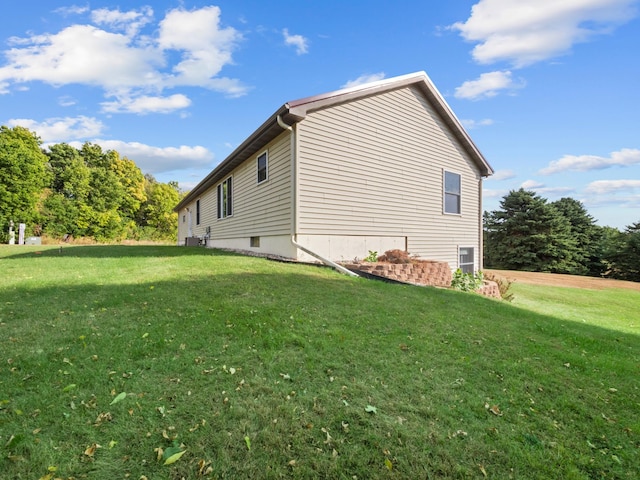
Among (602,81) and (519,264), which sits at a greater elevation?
(602,81)

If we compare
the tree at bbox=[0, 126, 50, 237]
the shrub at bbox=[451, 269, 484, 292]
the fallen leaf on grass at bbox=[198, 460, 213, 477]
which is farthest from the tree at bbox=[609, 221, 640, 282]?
the tree at bbox=[0, 126, 50, 237]

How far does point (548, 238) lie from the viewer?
2398cm

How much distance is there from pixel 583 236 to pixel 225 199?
91.0 ft

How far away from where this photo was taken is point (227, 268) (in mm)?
6477

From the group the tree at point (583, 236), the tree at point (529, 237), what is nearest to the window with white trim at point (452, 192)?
the tree at point (529, 237)

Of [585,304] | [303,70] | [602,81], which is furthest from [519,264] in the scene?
[303,70]

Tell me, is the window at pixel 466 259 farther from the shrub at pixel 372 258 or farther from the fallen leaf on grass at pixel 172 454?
the fallen leaf on grass at pixel 172 454

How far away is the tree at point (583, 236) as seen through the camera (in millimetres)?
24047

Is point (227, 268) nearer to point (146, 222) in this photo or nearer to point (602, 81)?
point (602, 81)

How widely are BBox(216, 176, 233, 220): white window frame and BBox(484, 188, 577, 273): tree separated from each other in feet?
73.4

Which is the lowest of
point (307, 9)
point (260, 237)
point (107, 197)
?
point (260, 237)

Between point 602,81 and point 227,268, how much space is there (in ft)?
36.6

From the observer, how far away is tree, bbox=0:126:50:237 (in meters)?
19.8

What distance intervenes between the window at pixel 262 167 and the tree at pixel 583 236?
969 inches
